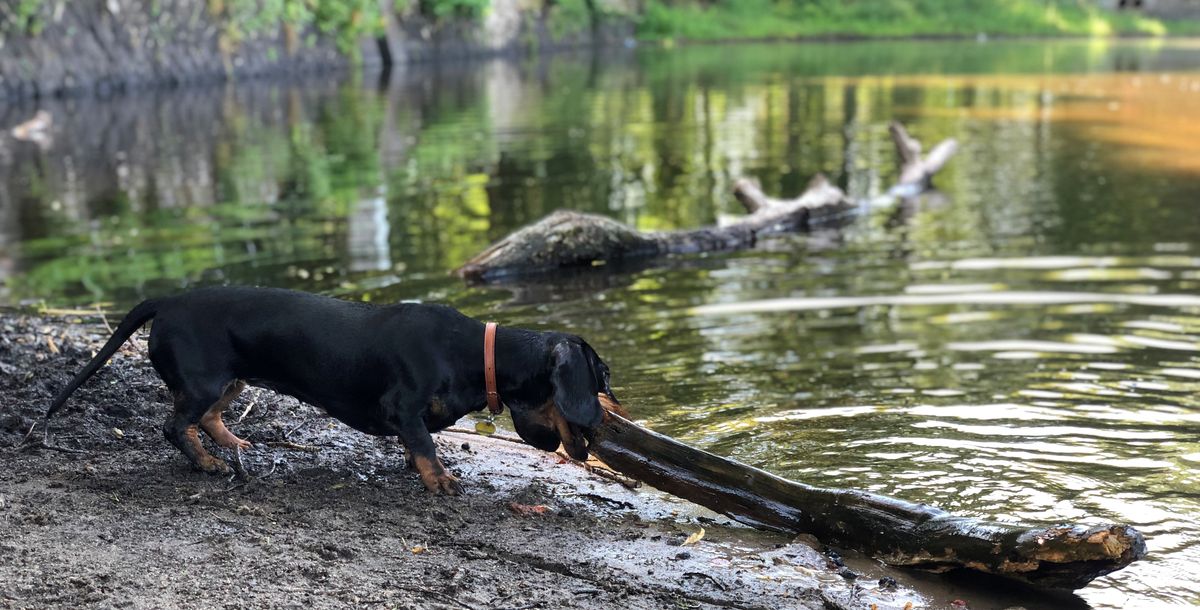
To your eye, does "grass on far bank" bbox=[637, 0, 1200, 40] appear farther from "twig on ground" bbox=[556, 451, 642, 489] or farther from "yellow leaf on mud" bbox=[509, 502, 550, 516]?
"yellow leaf on mud" bbox=[509, 502, 550, 516]

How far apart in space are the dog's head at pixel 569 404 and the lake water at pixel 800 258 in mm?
1322

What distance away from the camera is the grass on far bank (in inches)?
2327

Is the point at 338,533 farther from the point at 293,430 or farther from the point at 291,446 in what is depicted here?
the point at 293,430

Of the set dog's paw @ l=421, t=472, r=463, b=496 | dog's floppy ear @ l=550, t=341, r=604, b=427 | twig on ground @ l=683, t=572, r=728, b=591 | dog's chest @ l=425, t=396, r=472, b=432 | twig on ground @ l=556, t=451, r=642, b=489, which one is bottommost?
twig on ground @ l=683, t=572, r=728, b=591

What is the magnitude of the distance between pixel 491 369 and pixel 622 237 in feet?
19.8

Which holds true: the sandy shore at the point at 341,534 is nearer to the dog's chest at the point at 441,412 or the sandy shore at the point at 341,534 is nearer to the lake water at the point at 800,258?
the dog's chest at the point at 441,412

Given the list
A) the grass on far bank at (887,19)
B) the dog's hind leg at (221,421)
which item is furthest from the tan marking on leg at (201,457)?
the grass on far bank at (887,19)

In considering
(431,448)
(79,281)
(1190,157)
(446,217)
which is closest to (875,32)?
(1190,157)

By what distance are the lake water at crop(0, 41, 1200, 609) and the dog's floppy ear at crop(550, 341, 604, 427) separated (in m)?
1.39

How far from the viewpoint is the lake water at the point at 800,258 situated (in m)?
6.06

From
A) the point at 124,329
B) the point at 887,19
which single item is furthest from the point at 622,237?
the point at 887,19

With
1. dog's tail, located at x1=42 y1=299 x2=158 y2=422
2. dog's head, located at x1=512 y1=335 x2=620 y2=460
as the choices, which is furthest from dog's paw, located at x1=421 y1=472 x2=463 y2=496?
dog's tail, located at x1=42 y1=299 x2=158 y2=422

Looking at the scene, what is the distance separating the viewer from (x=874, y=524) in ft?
15.4

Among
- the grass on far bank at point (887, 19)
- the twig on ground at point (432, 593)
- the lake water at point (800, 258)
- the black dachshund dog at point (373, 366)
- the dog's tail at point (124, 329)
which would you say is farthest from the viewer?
the grass on far bank at point (887, 19)
